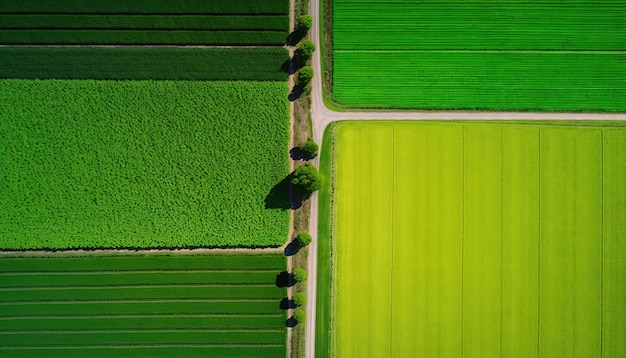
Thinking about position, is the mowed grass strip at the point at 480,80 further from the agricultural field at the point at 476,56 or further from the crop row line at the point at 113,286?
the crop row line at the point at 113,286

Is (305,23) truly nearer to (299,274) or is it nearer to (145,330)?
(299,274)

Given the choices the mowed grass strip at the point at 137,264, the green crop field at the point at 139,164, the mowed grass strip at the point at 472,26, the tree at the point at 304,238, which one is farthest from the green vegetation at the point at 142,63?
the mowed grass strip at the point at 137,264

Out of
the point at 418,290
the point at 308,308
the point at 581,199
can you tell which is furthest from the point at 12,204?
the point at 581,199

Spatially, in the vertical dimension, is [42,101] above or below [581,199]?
above

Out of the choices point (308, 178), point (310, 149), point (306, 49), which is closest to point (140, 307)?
point (308, 178)

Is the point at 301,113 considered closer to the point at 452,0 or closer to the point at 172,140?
the point at 172,140

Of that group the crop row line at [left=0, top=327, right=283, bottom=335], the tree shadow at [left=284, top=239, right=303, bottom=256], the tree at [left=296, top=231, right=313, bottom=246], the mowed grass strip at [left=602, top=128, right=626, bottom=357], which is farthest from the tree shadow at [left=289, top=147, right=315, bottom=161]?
the mowed grass strip at [left=602, top=128, right=626, bottom=357]
